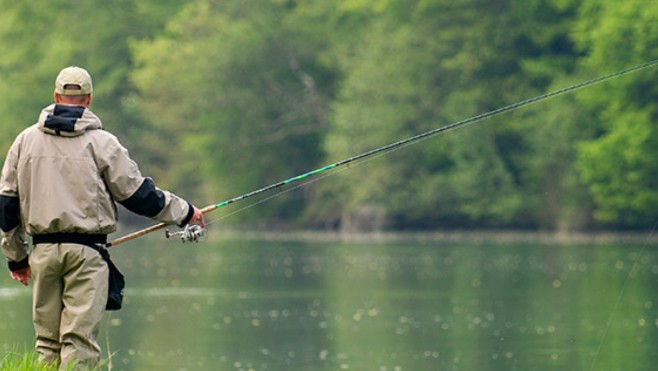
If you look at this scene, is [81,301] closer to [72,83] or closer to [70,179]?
[70,179]

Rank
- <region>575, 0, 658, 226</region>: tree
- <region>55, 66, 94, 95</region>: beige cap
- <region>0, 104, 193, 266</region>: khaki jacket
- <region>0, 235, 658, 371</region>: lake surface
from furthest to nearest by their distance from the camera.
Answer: <region>575, 0, 658, 226</region>: tree < <region>0, 235, 658, 371</region>: lake surface < <region>55, 66, 94, 95</region>: beige cap < <region>0, 104, 193, 266</region>: khaki jacket

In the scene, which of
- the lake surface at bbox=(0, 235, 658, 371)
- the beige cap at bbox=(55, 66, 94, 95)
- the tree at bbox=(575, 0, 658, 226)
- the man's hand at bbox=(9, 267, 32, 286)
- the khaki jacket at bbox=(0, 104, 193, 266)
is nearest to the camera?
the khaki jacket at bbox=(0, 104, 193, 266)

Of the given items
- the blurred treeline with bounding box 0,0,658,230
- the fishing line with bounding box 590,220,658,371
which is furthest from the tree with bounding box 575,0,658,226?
the fishing line with bounding box 590,220,658,371

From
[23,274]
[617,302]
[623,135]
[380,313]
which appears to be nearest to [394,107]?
[623,135]

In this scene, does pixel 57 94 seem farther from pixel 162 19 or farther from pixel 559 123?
pixel 162 19

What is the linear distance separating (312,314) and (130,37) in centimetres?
4372

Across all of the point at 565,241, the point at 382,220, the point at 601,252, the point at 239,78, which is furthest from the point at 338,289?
the point at 239,78

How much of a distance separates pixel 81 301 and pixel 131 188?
47cm

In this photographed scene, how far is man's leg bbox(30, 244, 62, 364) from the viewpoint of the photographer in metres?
7.46

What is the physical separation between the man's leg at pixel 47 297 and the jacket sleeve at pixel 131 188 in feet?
1.08

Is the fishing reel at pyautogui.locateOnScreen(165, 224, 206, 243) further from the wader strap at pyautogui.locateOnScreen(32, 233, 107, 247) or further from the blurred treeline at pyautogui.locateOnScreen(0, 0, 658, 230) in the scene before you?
the blurred treeline at pyautogui.locateOnScreen(0, 0, 658, 230)

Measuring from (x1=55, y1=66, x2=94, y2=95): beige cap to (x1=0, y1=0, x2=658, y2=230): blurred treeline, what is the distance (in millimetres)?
32390

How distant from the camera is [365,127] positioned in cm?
4606

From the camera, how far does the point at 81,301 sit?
749 centimetres
